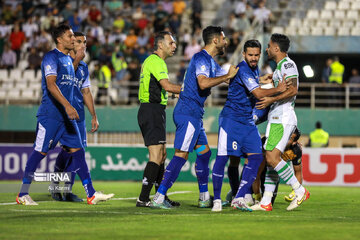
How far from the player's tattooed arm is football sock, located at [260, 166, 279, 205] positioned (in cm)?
104

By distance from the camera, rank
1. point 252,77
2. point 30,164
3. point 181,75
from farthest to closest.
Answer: point 181,75, point 30,164, point 252,77

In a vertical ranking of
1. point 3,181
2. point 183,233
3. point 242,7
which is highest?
point 242,7

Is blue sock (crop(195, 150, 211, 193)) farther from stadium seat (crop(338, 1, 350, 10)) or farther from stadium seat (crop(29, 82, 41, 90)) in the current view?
stadium seat (crop(338, 1, 350, 10))

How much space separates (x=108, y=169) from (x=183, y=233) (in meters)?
12.7

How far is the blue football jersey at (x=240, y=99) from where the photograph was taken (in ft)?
32.7

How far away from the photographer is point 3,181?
18.9 metres

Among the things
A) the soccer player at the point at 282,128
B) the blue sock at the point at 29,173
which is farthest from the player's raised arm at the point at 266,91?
the blue sock at the point at 29,173

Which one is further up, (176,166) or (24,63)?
(24,63)

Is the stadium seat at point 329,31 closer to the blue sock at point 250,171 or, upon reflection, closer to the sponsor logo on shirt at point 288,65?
the sponsor logo on shirt at point 288,65

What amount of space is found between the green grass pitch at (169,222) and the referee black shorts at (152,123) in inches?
39.0

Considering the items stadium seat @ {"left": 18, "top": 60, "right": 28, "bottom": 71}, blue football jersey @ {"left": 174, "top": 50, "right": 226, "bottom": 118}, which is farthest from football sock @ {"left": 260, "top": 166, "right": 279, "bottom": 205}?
stadium seat @ {"left": 18, "top": 60, "right": 28, "bottom": 71}

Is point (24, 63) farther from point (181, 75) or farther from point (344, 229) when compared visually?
point (344, 229)

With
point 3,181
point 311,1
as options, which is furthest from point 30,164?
point 311,1

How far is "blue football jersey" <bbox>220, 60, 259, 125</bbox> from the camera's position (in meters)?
9.98
